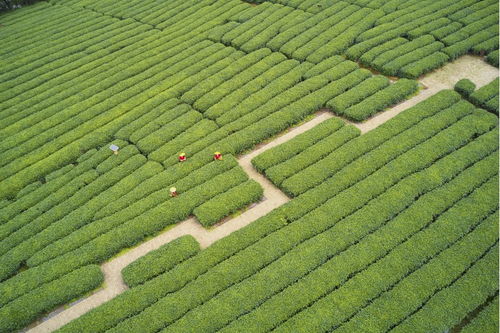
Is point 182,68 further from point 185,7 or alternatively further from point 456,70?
point 456,70

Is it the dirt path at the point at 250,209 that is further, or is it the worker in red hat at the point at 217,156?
the worker in red hat at the point at 217,156

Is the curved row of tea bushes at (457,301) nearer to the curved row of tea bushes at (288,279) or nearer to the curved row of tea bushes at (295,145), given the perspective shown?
the curved row of tea bushes at (288,279)

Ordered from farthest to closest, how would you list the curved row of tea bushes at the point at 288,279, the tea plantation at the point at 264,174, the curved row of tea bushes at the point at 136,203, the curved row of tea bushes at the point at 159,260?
the curved row of tea bushes at the point at 136,203
the curved row of tea bushes at the point at 159,260
the tea plantation at the point at 264,174
the curved row of tea bushes at the point at 288,279

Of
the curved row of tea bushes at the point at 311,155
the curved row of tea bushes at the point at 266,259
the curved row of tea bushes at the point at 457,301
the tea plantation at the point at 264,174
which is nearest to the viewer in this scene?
the curved row of tea bushes at the point at 457,301

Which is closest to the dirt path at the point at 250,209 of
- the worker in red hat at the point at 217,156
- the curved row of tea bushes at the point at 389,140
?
the curved row of tea bushes at the point at 389,140

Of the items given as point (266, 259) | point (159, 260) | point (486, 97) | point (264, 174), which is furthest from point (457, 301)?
point (486, 97)

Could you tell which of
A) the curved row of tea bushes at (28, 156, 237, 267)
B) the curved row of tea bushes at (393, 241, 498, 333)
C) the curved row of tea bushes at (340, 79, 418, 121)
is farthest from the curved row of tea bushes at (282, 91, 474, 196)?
the curved row of tea bushes at (393, 241, 498, 333)

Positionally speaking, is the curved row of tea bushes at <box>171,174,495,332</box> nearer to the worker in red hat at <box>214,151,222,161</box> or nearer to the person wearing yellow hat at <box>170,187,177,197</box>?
the person wearing yellow hat at <box>170,187,177,197</box>
